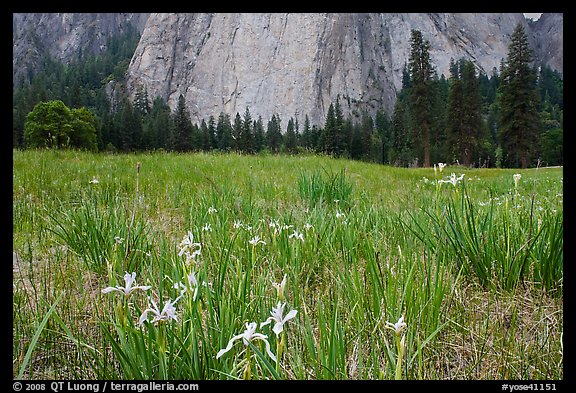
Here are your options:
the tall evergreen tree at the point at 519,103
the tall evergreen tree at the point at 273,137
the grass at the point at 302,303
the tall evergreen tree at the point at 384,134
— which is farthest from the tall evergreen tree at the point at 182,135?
the grass at the point at 302,303

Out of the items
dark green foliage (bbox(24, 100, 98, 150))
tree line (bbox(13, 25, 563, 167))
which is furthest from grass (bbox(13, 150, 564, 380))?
dark green foliage (bbox(24, 100, 98, 150))

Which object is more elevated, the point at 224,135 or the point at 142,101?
the point at 142,101

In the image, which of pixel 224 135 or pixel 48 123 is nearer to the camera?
pixel 48 123

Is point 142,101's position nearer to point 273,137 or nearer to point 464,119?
point 273,137

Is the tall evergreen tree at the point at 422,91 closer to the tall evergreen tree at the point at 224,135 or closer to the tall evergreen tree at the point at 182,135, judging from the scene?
the tall evergreen tree at the point at 224,135

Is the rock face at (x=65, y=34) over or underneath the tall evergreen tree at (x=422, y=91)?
over

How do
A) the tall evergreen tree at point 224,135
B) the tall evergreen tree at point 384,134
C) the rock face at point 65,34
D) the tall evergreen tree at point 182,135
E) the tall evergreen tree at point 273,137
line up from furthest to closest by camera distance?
the rock face at point 65,34
the tall evergreen tree at point 384,134
the tall evergreen tree at point 273,137
the tall evergreen tree at point 224,135
the tall evergreen tree at point 182,135

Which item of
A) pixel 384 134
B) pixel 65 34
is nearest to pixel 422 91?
pixel 384 134

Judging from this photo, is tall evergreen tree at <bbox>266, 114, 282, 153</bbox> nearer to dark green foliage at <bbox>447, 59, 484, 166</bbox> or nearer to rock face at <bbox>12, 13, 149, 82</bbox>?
dark green foliage at <bbox>447, 59, 484, 166</bbox>
